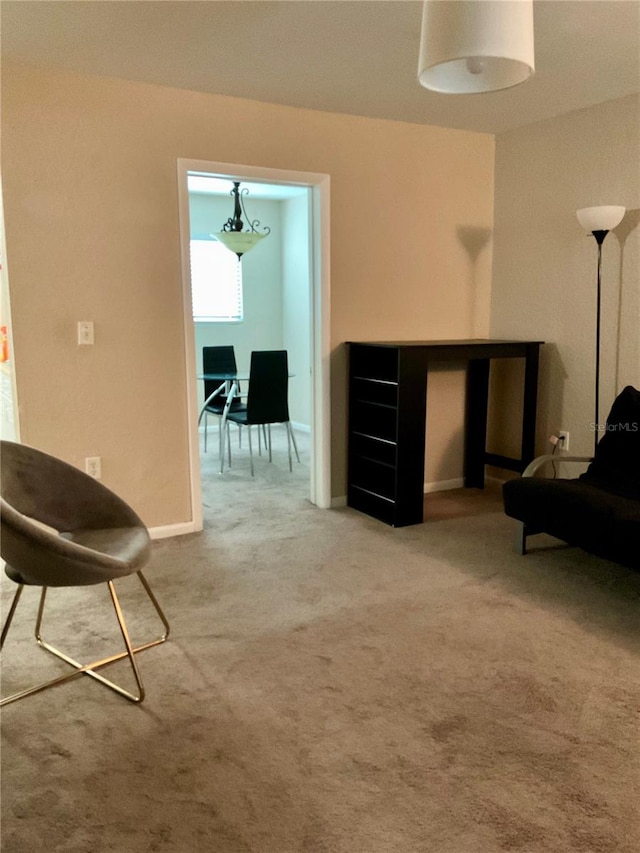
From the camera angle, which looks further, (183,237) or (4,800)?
(183,237)

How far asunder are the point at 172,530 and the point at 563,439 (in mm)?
2448

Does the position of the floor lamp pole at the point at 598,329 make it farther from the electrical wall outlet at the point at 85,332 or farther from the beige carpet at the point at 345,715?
the electrical wall outlet at the point at 85,332

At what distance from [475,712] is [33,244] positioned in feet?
9.08

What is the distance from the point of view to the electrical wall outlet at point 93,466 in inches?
133

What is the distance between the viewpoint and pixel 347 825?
5.25 feet

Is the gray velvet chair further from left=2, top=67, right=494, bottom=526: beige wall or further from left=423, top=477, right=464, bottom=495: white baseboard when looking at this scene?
left=423, top=477, right=464, bottom=495: white baseboard

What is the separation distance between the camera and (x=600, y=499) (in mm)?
2828

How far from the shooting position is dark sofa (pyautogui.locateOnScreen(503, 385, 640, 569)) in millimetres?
Answer: 2660

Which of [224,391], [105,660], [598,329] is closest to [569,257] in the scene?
[598,329]

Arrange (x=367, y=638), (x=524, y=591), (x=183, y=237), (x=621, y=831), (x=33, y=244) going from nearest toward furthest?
(x=621, y=831) → (x=367, y=638) → (x=524, y=591) → (x=33, y=244) → (x=183, y=237)

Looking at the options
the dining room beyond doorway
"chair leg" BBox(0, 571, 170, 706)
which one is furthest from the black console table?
the dining room beyond doorway

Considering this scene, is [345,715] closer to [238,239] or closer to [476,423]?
[476,423]

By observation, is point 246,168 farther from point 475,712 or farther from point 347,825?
point 347,825

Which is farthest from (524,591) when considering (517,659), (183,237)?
(183,237)
